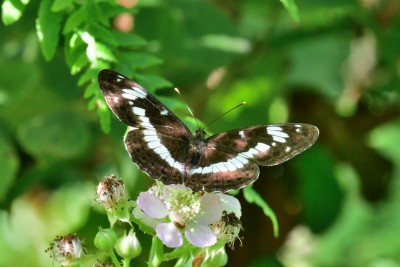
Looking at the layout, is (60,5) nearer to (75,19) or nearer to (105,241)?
(75,19)

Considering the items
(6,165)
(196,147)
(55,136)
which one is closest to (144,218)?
(196,147)

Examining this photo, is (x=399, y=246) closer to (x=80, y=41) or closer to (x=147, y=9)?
(x=147, y=9)

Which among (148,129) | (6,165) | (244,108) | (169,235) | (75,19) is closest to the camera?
(169,235)

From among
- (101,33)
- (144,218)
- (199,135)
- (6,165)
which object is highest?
(101,33)

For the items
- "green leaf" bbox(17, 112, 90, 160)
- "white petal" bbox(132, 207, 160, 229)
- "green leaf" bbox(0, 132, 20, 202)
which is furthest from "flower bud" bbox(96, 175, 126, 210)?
"green leaf" bbox(17, 112, 90, 160)

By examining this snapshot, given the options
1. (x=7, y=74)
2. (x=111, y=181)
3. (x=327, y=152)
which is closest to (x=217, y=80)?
(x=327, y=152)

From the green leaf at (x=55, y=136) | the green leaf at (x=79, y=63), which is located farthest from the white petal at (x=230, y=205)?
the green leaf at (x=55, y=136)

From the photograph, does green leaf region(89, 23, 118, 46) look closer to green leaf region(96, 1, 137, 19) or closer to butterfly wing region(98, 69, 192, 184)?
green leaf region(96, 1, 137, 19)

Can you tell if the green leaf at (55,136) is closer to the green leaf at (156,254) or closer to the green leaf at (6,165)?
the green leaf at (6,165)
